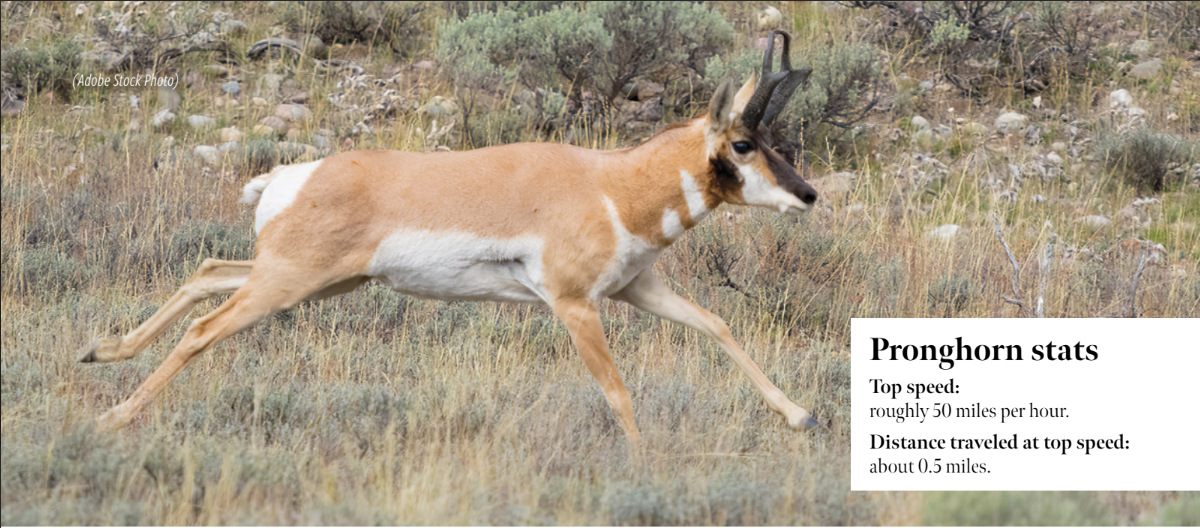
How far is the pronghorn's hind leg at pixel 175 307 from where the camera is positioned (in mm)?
5340

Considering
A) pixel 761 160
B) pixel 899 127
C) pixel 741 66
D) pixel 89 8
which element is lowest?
pixel 899 127

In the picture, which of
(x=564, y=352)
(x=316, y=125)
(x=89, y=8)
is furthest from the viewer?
(x=89, y=8)

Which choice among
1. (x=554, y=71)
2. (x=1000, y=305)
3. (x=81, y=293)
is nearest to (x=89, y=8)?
(x=554, y=71)

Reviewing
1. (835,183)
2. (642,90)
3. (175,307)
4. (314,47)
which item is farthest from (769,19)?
(175,307)

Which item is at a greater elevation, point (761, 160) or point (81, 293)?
point (761, 160)

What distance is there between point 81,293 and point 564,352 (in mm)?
3538

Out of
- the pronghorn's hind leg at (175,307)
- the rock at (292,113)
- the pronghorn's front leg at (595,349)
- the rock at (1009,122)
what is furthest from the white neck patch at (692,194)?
the rock at (1009,122)

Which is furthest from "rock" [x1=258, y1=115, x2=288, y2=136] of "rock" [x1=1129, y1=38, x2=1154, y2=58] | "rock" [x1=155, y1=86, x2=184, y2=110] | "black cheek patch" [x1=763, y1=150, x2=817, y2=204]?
"rock" [x1=1129, y1=38, x2=1154, y2=58]

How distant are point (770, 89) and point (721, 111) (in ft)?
0.86

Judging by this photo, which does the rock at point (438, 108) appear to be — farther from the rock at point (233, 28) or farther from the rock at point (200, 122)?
the rock at point (233, 28)

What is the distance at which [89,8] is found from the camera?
13867 mm

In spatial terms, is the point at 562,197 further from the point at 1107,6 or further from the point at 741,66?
the point at 1107,6

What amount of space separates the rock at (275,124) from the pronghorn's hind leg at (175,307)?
6248mm

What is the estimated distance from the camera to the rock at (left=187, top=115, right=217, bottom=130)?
11.6m
